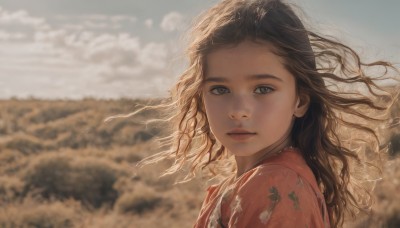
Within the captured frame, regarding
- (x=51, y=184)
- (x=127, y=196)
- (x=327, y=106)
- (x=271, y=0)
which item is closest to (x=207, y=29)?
(x=271, y=0)

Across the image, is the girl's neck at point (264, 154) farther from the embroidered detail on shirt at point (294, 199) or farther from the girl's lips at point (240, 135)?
the embroidered detail on shirt at point (294, 199)

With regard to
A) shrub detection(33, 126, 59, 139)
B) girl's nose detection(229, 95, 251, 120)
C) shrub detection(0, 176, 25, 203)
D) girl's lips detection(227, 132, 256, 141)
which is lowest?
shrub detection(33, 126, 59, 139)

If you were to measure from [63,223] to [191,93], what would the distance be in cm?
677

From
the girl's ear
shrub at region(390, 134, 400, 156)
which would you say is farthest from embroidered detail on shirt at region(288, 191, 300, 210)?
shrub at region(390, 134, 400, 156)

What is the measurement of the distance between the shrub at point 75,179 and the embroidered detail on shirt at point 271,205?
8962 mm

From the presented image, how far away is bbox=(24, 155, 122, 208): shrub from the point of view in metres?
11.1

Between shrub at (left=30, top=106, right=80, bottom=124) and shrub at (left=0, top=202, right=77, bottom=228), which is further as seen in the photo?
shrub at (left=30, top=106, right=80, bottom=124)

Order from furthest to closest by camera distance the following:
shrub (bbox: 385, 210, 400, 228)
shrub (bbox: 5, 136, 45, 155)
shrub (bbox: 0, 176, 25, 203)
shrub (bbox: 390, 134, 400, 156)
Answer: shrub (bbox: 5, 136, 45, 155), shrub (bbox: 0, 176, 25, 203), shrub (bbox: 390, 134, 400, 156), shrub (bbox: 385, 210, 400, 228)

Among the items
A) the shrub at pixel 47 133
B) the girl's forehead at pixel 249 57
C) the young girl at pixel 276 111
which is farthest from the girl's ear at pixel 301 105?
the shrub at pixel 47 133

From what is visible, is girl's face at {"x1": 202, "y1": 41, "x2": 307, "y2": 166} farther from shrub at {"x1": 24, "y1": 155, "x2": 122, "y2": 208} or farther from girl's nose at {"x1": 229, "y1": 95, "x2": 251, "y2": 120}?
shrub at {"x1": 24, "y1": 155, "x2": 122, "y2": 208}

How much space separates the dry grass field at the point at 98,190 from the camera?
8609 millimetres

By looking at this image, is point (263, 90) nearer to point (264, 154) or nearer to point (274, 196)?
point (264, 154)

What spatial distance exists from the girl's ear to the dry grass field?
3.69 metres

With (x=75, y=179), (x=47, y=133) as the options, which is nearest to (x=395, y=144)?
(x=75, y=179)
